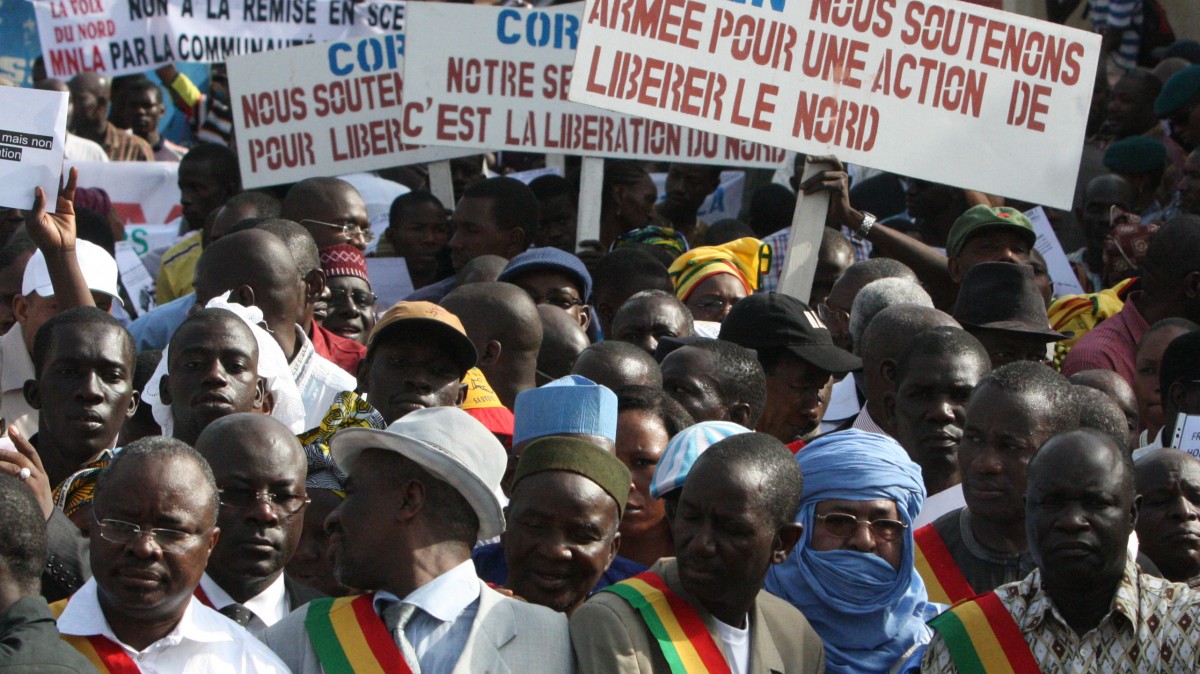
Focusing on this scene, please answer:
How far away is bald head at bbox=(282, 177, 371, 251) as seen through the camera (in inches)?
323

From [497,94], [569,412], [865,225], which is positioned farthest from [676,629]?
[497,94]

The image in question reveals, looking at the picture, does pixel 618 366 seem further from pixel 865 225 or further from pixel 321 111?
pixel 321 111

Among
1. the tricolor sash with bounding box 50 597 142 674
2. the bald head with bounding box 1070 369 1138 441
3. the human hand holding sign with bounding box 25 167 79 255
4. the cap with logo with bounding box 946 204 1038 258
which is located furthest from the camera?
the cap with logo with bounding box 946 204 1038 258

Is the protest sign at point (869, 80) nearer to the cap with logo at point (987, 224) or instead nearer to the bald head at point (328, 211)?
the cap with logo at point (987, 224)

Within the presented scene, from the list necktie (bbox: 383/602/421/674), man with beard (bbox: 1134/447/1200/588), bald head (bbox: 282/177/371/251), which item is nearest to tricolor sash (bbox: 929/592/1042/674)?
man with beard (bbox: 1134/447/1200/588)

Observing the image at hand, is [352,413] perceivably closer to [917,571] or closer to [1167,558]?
[917,571]

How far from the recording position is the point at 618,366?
5.90 m

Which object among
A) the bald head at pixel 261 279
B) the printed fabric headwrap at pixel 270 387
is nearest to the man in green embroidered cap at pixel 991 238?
the bald head at pixel 261 279

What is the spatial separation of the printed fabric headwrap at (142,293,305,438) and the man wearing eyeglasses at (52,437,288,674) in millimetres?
1580

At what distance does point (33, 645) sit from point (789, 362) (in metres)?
3.33

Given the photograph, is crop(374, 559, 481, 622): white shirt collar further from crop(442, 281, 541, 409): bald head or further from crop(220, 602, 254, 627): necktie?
crop(442, 281, 541, 409): bald head

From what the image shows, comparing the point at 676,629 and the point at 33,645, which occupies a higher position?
the point at 33,645

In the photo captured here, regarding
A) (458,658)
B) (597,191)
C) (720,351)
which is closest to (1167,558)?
(720,351)

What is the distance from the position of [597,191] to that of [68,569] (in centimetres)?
458
